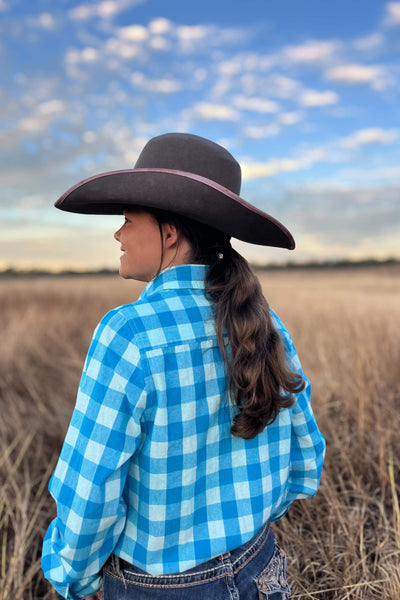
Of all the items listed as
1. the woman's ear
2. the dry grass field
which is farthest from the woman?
the dry grass field

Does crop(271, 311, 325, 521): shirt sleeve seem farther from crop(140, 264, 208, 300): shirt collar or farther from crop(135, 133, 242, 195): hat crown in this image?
crop(135, 133, 242, 195): hat crown

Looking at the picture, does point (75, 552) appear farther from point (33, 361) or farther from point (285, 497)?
point (33, 361)

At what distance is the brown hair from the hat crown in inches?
5.0

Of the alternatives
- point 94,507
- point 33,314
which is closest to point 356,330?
point 94,507

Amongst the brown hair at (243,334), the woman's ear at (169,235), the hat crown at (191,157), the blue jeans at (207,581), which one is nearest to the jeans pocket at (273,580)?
the blue jeans at (207,581)

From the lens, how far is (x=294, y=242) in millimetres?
1251

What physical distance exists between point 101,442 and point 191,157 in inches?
26.2

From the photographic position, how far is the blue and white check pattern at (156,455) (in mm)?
937

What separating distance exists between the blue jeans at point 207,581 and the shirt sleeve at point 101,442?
120 millimetres

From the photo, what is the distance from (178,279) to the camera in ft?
3.47

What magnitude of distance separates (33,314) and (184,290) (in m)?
7.14

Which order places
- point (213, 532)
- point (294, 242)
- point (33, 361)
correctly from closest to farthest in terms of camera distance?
1. point (213, 532)
2. point (294, 242)
3. point (33, 361)

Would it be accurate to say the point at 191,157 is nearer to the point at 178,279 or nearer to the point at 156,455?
the point at 178,279

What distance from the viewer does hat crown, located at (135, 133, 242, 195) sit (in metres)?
1.14
